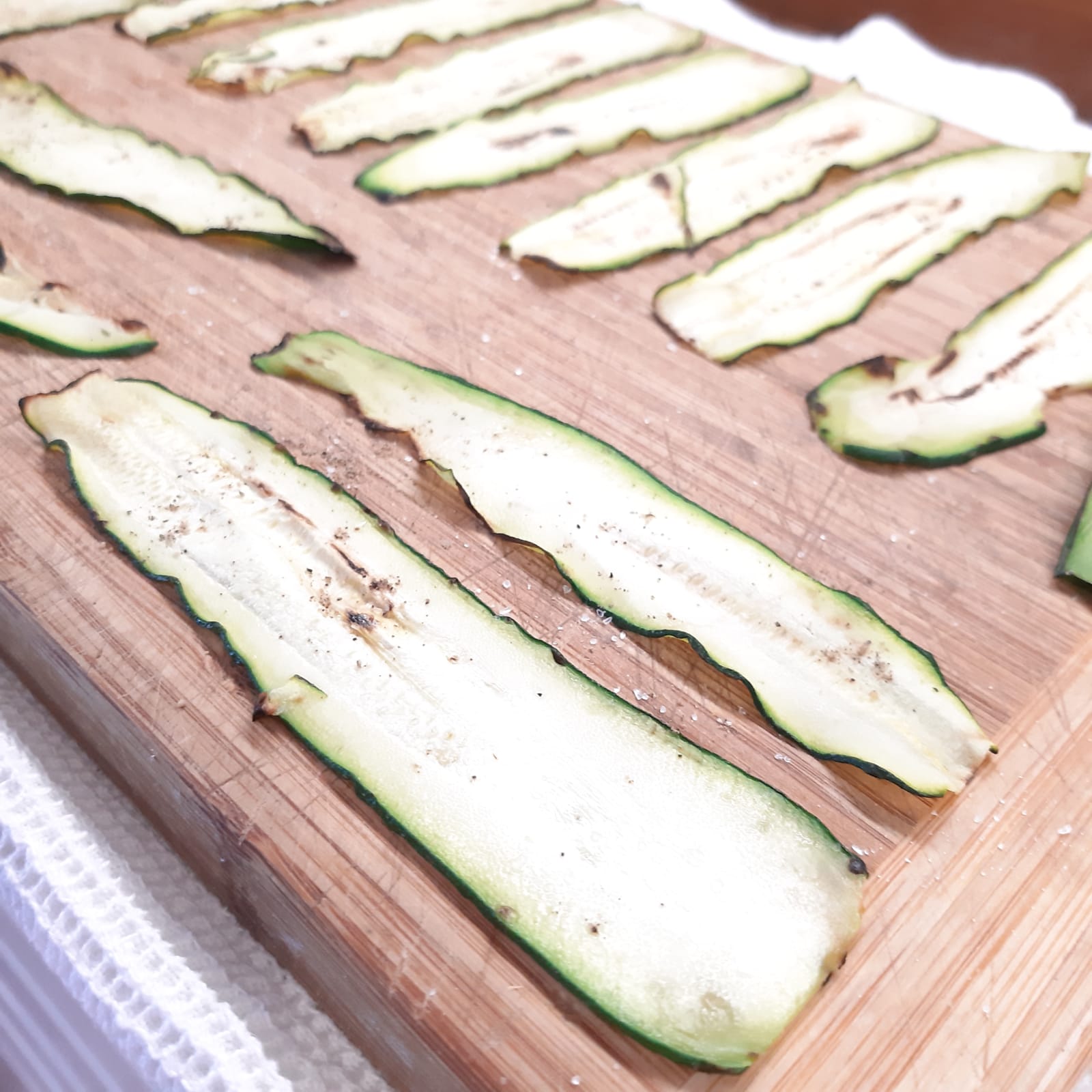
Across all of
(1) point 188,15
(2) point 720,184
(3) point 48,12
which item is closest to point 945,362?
(2) point 720,184

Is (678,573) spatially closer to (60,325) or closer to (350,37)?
(60,325)

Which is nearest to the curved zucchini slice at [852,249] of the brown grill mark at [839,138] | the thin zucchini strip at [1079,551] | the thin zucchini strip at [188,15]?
the brown grill mark at [839,138]

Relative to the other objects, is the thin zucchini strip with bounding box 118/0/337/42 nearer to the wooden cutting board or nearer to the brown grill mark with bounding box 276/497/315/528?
the wooden cutting board

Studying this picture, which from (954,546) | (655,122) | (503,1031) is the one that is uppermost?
(655,122)

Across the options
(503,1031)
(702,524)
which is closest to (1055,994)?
(503,1031)

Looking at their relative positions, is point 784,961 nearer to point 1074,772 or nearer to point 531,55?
point 1074,772

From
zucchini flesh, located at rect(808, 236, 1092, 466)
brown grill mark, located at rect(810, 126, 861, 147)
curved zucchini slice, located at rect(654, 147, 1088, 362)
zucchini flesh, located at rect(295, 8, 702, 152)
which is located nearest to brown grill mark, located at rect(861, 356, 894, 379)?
zucchini flesh, located at rect(808, 236, 1092, 466)
